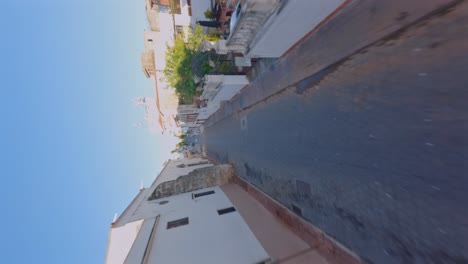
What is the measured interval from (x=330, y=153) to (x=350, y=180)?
0.61 meters

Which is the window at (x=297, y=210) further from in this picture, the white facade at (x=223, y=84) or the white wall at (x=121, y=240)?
the white facade at (x=223, y=84)

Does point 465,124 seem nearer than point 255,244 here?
Yes

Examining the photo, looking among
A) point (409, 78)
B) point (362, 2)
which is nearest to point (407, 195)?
point (409, 78)

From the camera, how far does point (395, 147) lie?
2.53 meters

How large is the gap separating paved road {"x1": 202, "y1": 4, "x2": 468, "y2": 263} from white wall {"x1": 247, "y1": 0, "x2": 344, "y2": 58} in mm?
1114

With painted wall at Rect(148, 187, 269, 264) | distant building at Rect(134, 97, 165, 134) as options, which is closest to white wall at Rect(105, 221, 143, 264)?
painted wall at Rect(148, 187, 269, 264)

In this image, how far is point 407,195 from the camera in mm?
2365

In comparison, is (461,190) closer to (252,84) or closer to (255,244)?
(255,244)

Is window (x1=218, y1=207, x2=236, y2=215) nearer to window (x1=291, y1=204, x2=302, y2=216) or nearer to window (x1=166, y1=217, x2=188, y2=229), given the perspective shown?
window (x1=166, y1=217, x2=188, y2=229)

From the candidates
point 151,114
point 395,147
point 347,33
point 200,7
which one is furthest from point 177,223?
point 151,114

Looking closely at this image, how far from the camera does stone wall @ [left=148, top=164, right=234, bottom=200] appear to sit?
840cm

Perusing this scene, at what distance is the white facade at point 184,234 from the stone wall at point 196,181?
784 millimetres

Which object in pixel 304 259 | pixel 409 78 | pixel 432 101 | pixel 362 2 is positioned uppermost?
pixel 362 2

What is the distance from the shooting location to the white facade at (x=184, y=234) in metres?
4.33
